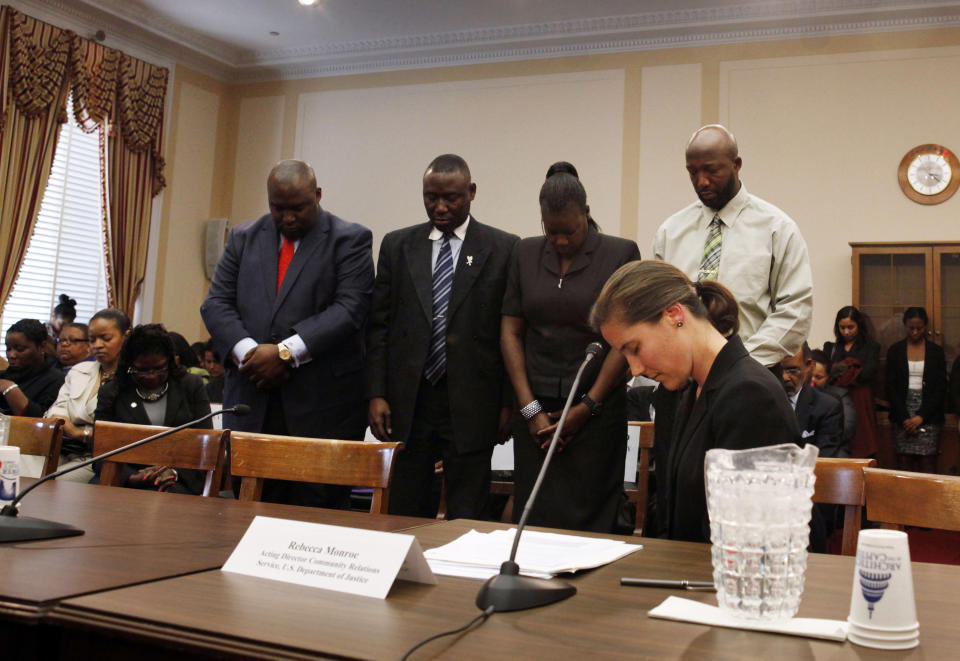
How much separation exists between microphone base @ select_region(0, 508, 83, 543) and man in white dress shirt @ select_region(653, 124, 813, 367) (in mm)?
1773

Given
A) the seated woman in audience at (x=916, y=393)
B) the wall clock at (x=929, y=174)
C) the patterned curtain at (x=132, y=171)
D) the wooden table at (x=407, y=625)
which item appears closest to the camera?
the wooden table at (x=407, y=625)

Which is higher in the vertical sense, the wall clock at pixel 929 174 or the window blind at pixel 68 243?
the wall clock at pixel 929 174

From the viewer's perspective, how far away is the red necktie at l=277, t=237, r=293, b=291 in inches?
120

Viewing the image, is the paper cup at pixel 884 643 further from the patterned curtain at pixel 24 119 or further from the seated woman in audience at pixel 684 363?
the patterned curtain at pixel 24 119

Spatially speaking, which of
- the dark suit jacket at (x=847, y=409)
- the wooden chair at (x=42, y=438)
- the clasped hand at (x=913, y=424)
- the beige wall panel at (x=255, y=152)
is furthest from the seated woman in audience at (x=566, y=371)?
the beige wall panel at (x=255, y=152)

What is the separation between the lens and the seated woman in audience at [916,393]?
611 cm

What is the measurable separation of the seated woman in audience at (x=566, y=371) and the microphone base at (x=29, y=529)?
1.46m

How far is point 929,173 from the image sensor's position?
6.63 meters

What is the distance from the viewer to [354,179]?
8.35m

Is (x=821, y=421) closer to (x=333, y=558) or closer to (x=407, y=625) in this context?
(x=333, y=558)

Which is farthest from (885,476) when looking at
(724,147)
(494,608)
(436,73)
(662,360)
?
(436,73)

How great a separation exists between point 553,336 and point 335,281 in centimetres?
80

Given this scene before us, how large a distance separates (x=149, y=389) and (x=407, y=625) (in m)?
2.88

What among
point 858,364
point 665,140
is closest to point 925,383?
point 858,364
